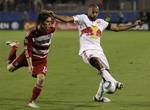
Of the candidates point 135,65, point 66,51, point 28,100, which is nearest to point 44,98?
point 28,100

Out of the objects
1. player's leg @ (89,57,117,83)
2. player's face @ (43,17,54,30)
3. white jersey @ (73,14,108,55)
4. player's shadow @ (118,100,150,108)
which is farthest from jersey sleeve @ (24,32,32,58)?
player's shadow @ (118,100,150,108)

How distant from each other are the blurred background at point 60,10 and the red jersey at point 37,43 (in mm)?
40007

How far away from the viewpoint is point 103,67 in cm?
1363

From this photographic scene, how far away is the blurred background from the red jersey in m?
40.0

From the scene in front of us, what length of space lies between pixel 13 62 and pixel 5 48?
57.3 feet

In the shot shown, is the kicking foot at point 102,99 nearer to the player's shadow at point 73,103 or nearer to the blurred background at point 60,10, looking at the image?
the player's shadow at point 73,103

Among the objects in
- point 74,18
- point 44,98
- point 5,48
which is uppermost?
point 74,18

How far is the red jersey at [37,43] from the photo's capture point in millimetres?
13641

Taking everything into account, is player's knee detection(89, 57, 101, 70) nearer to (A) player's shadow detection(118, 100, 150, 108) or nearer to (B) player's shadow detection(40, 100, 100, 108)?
(B) player's shadow detection(40, 100, 100, 108)

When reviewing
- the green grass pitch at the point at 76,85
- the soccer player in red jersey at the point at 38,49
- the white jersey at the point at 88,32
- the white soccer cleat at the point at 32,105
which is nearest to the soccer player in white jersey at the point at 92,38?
the white jersey at the point at 88,32

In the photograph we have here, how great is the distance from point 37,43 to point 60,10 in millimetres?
43617

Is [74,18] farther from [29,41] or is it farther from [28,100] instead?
[28,100]

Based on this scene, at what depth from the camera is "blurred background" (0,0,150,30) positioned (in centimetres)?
5512

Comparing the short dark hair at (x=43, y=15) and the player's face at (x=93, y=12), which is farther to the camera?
the player's face at (x=93, y=12)
